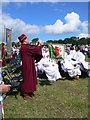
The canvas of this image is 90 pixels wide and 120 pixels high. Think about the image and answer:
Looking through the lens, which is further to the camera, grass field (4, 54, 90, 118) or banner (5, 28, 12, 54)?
banner (5, 28, 12, 54)

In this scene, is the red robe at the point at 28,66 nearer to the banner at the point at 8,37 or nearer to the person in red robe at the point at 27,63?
the person in red robe at the point at 27,63

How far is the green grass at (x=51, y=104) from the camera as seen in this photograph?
14.0 ft

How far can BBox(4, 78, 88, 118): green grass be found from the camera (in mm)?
4273

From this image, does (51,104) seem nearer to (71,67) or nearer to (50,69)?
(50,69)

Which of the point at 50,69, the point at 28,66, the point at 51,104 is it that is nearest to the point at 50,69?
the point at 50,69

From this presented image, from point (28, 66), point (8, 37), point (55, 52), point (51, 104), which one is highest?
point (8, 37)

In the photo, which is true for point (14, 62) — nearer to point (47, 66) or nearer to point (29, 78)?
point (47, 66)

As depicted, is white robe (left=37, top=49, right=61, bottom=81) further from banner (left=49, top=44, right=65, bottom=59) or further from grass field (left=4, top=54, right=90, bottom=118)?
grass field (left=4, top=54, right=90, bottom=118)

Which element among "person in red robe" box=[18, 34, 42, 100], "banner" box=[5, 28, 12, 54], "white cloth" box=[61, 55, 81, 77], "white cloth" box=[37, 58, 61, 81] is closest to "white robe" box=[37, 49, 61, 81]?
"white cloth" box=[37, 58, 61, 81]

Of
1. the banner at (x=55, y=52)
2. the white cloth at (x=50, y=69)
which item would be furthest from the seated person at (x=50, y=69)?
the banner at (x=55, y=52)

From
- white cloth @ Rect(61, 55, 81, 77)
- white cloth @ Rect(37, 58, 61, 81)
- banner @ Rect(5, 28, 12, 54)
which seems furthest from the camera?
banner @ Rect(5, 28, 12, 54)

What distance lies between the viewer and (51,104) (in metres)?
4.88

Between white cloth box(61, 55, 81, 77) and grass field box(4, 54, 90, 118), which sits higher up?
white cloth box(61, 55, 81, 77)

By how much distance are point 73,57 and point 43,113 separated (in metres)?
4.71
